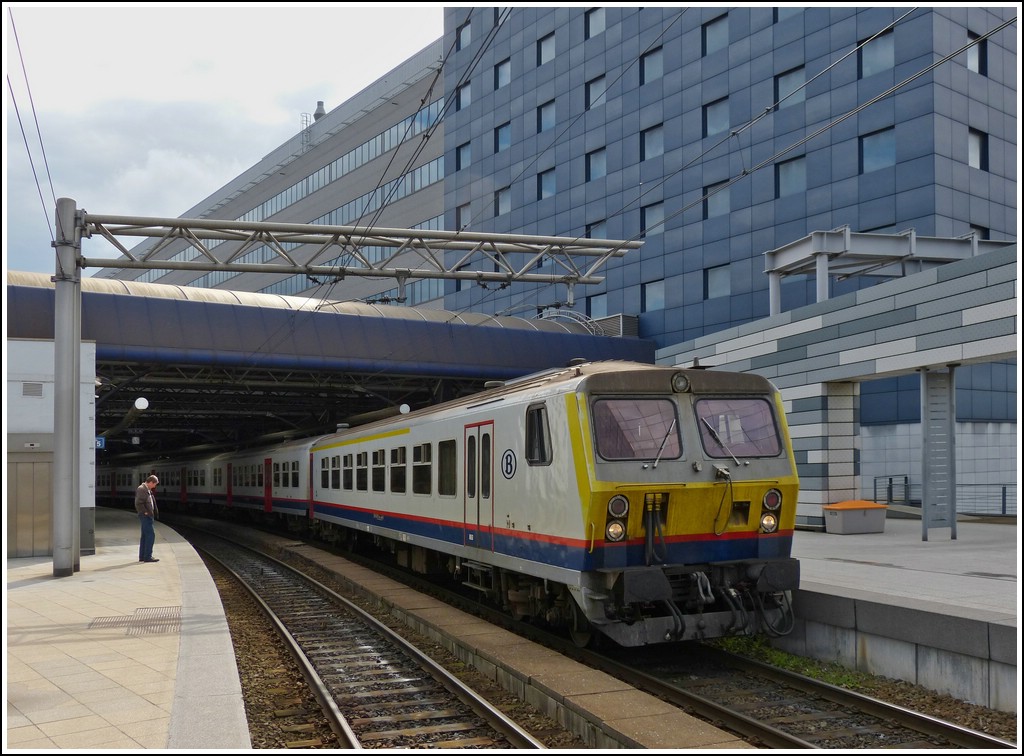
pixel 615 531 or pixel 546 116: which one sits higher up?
pixel 546 116

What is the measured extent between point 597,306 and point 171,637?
33.9 m

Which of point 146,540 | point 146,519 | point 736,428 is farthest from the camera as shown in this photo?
point 146,519

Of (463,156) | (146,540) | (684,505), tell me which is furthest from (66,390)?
(463,156)

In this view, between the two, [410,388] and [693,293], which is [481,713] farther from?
[693,293]

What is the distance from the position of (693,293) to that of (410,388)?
39.5 ft

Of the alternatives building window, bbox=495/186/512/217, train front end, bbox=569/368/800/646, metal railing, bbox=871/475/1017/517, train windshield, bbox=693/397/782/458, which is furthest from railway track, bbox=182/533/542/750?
building window, bbox=495/186/512/217

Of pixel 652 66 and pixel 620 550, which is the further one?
pixel 652 66

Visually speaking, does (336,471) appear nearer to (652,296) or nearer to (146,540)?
(146,540)

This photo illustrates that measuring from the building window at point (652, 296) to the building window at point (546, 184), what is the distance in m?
7.52

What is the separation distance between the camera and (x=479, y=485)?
458 inches

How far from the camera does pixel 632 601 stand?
8508mm

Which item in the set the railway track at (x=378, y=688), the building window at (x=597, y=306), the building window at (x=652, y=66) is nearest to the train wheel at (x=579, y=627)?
the railway track at (x=378, y=688)

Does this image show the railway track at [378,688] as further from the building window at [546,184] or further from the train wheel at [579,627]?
the building window at [546,184]

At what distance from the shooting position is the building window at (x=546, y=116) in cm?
4394
